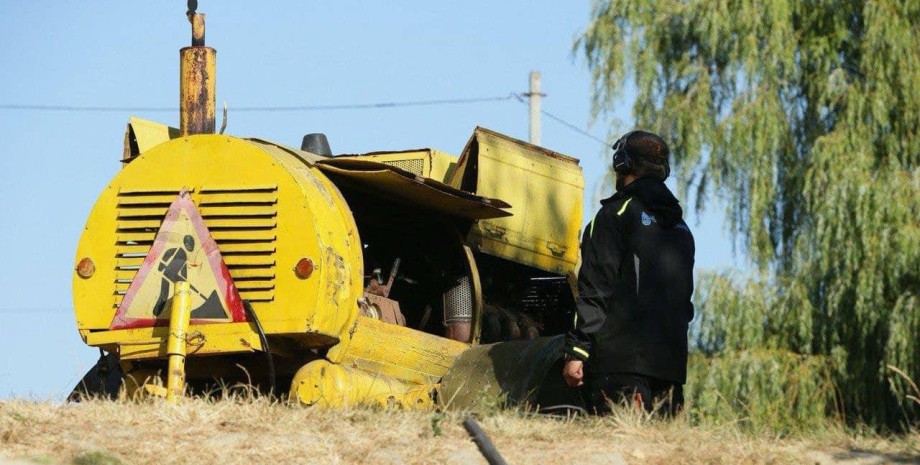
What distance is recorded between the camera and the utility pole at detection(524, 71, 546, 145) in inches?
1121

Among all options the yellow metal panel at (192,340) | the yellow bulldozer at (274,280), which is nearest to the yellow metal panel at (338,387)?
the yellow bulldozer at (274,280)

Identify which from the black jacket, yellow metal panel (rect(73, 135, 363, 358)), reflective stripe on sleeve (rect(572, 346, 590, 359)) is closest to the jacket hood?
the black jacket

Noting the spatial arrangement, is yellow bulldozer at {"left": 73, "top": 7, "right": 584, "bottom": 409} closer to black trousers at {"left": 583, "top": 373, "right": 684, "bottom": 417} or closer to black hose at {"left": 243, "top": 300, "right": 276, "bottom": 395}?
black hose at {"left": 243, "top": 300, "right": 276, "bottom": 395}

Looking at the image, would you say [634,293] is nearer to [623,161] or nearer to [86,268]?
[623,161]

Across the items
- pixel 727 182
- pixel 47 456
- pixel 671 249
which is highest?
pixel 727 182

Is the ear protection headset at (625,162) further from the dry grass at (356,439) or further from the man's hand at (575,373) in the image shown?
the dry grass at (356,439)

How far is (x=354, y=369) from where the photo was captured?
8609 millimetres

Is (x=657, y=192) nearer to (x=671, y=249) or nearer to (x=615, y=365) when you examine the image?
(x=671, y=249)

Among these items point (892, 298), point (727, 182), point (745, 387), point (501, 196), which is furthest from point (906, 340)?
point (501, 196)

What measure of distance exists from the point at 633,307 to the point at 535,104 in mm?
21430

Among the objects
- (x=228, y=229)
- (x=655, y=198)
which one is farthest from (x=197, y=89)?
(x=655, y=198)

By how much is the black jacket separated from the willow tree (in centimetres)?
895

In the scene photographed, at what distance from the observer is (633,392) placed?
25.5ft

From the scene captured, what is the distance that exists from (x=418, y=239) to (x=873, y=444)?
3.73 meters
